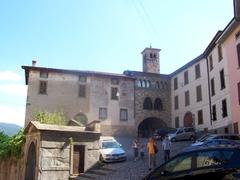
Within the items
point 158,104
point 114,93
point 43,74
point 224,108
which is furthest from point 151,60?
point 224,108

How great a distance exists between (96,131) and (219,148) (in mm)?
16671

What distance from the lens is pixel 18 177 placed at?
27.1 m

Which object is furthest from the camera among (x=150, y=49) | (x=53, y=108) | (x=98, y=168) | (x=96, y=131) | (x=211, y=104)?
(x=150, y=49)

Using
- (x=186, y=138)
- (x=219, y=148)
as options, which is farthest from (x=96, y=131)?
(x=219, y=148)

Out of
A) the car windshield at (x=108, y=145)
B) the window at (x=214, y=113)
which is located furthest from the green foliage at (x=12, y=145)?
the window at (x=214, y=113)

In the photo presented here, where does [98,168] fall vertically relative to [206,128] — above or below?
below

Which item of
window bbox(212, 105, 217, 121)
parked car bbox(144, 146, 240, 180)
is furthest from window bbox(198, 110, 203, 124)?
parked car bbox(144, 146, 240, 180)

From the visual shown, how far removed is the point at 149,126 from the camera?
48.4 meters

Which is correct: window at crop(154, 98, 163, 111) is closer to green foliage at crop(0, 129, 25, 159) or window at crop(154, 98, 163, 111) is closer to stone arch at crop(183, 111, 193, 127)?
stone arch at crop(183, 111, 193, 127)

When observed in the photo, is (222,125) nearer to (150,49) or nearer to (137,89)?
(137,89)

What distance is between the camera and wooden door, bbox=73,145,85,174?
23.6 metres

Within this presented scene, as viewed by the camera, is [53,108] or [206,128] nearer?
[206,128]

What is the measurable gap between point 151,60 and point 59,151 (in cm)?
3328

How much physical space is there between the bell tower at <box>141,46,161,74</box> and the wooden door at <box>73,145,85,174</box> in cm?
3066
